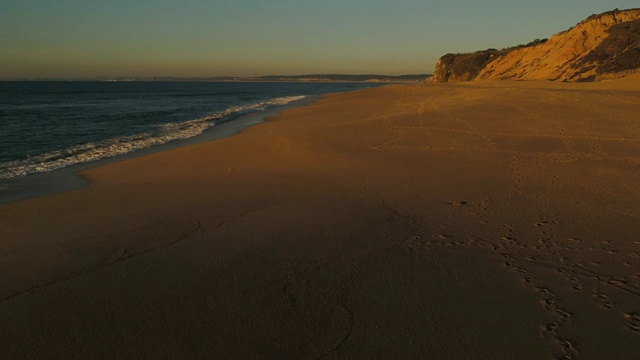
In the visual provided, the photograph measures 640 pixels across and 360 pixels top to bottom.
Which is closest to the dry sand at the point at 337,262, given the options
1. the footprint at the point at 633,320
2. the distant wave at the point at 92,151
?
the footprint at the point at 633,320

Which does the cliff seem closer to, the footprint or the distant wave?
the distant wave

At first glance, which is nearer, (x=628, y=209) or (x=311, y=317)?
(x=311, y=317)

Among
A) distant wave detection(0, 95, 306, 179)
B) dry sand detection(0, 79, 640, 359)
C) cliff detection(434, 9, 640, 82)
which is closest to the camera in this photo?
dry sand detection(0, 79, 640, 359)

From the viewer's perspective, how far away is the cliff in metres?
32.3

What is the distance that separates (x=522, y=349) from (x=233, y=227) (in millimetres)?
3689

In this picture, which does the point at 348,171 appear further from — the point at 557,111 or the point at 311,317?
the point at 557,111

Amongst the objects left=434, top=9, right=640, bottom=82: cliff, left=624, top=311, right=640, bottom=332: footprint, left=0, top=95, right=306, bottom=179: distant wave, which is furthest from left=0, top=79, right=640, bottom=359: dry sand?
left=434, top=9, right=640, bottom=82: cliff

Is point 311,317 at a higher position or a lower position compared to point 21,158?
higher

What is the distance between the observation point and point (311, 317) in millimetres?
3387

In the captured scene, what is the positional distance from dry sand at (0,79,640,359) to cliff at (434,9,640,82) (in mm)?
30098

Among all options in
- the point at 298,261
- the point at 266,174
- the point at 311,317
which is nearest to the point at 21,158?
the point at 266,174

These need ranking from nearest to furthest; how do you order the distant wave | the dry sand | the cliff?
the dry sand → the distant wave → the cliff

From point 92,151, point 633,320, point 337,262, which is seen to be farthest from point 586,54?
point 337,262

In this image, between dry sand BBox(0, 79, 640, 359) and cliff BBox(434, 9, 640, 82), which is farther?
cliff BBox(434, 9, 640, 82)
